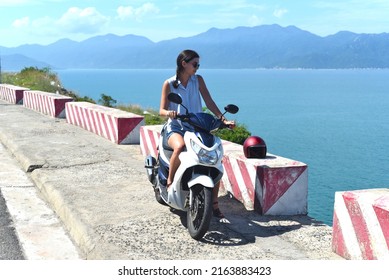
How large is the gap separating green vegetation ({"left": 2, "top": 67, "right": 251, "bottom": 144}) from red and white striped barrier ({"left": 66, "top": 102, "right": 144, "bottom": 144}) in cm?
284

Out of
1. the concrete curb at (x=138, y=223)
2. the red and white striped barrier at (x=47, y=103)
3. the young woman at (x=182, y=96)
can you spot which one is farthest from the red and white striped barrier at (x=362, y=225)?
the red and white striped barrier at (x=47, y=103)

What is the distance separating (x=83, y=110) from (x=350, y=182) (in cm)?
2190

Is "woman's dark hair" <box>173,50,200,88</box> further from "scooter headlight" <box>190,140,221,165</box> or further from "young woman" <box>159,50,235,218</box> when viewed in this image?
"scooter headlight" <box>190,140,221,165</box>

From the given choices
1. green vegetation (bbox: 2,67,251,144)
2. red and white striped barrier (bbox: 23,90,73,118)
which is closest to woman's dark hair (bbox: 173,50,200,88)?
green vegetation (bbox: 2,67,251,144)

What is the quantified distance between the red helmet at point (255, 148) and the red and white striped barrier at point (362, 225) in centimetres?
173

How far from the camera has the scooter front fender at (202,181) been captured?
4914 mm

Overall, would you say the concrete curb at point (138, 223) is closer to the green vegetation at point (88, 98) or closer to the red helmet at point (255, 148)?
the red helmet at point (255, 148)

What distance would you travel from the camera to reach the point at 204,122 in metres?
5.21

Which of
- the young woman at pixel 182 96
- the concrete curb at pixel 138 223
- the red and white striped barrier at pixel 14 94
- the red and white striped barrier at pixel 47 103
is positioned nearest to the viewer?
the concrete curb at pixel 138 223

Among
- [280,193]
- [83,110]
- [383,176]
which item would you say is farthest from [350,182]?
[280,193]

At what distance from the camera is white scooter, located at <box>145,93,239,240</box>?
16.3ft

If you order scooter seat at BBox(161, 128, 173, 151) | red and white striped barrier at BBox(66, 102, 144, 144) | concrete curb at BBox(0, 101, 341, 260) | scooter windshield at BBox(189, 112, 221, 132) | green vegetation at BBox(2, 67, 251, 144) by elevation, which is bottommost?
green vegetation at BBox(2, 67, 251, 144)

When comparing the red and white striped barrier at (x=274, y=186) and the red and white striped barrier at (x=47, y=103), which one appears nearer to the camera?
the red and white striped barrier at (x=274, y=186)
